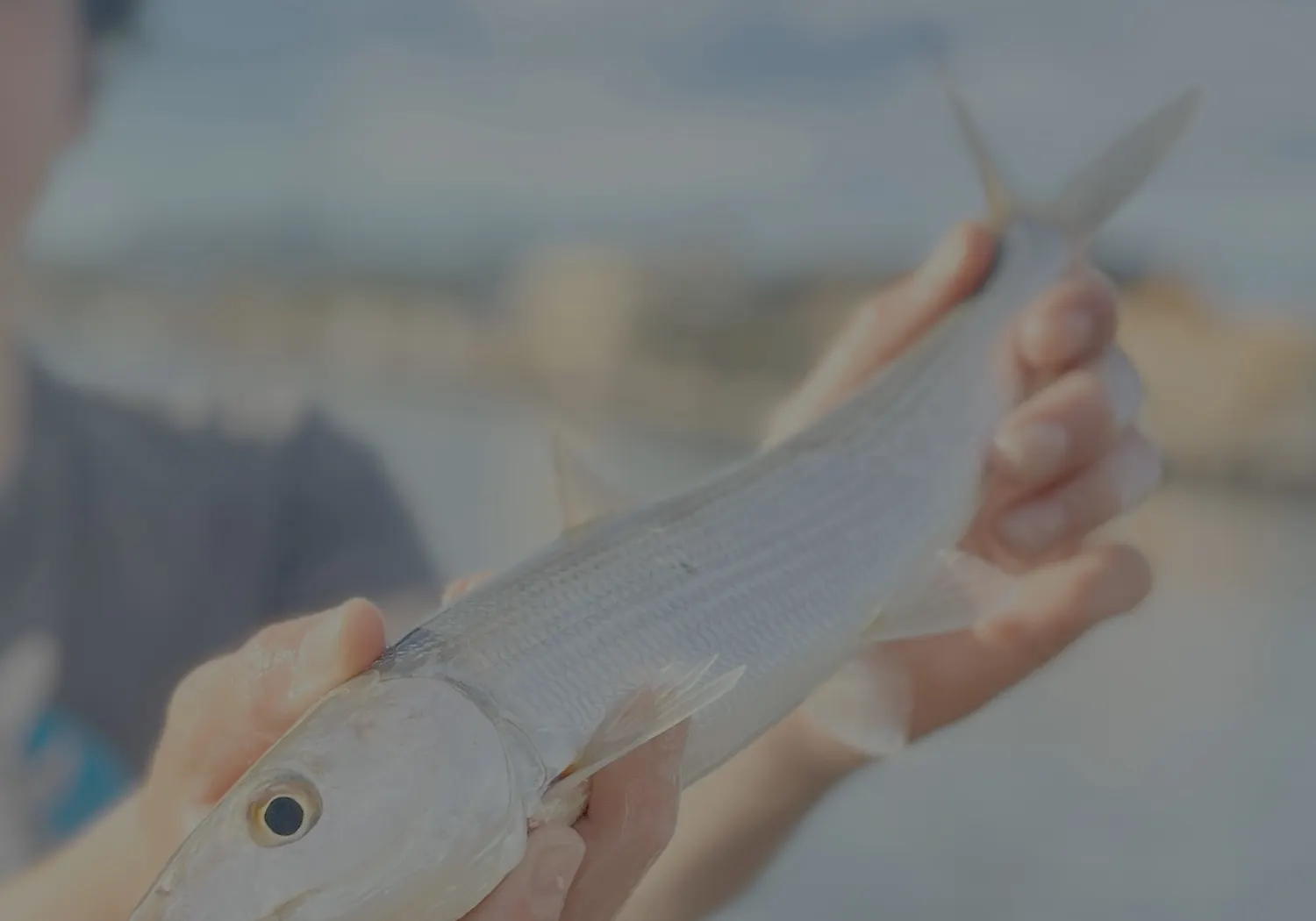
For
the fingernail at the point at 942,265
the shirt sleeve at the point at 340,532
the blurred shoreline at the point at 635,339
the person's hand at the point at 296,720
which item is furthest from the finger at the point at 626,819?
the blurred shoreline at the point at 635,339

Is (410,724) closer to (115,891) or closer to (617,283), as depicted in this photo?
(115,891)

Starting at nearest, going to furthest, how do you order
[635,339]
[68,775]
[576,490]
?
[576,490], [68,775], [635,339]

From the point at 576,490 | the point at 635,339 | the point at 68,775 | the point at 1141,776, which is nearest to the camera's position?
the point at 576,490

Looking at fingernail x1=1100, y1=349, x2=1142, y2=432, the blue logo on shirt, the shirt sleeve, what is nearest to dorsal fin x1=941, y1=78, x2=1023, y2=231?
fingernail x1=1100, y1=349, x2=1142, y2=432

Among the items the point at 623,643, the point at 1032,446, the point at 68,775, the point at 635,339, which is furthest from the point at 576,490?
the point at 635,339

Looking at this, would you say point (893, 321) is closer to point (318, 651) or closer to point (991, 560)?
point (991, 560)

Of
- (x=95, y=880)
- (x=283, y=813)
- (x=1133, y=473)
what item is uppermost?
(x=283, y=813)
